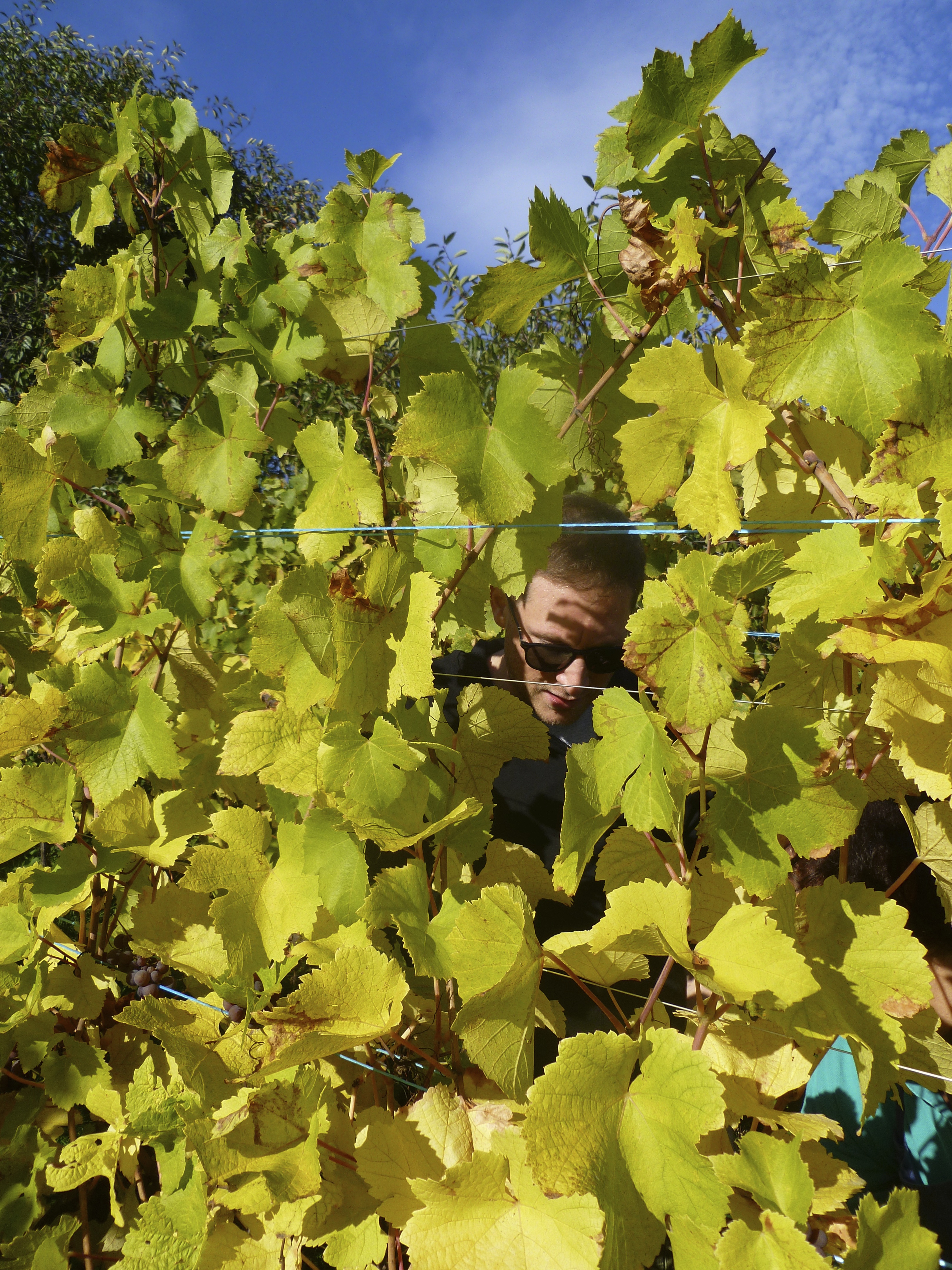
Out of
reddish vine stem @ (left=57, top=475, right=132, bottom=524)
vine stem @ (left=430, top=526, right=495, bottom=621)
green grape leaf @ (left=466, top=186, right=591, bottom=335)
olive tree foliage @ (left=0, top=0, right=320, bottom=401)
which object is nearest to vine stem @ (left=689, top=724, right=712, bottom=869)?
vine stem @ (left=430, top=526, right=495, bottom=621)

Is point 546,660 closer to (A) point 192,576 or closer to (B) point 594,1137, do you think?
(A) point 192,576

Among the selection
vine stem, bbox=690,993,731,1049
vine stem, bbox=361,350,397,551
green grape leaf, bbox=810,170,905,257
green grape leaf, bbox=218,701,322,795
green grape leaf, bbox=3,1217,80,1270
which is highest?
green grape leaf, bbox=810,170,905,257

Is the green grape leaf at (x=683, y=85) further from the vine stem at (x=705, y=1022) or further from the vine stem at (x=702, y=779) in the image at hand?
the vine stem at (x=705, y=1022)

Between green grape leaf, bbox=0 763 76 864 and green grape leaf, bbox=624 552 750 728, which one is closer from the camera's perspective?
green grape leaf, bbox=624 552 750 728

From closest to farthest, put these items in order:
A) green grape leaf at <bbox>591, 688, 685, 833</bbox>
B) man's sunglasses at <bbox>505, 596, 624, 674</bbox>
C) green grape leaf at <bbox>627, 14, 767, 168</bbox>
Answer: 1. green grape leaf at <bbox>591, 688, 685, 833</bbox>
2. green grape leaf at <bbox>627, 14, 767, 168</bbox>
3. man's sunglasses at <bbox>505, 596, 624, 674</bbox>

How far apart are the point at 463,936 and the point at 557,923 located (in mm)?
955

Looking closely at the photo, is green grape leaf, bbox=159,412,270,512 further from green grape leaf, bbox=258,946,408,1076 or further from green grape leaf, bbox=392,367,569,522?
green grape leaf, bbox=258,946,408,1076

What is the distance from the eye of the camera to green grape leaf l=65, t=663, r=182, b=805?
0.94 m

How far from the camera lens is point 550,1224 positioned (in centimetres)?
58

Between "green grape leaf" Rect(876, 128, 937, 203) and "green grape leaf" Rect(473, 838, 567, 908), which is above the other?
"green grape leaf" Rect(876, 128, 937, 203)

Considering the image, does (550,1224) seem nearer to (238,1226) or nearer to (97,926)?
(238,1226)

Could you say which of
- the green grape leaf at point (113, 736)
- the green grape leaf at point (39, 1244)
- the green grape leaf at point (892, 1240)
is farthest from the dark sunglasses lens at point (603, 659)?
the green grape leaf at point (39, 1244)

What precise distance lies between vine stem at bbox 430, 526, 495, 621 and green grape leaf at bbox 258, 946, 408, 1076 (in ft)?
1.21

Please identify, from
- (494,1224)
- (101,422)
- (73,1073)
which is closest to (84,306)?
(101,422)
